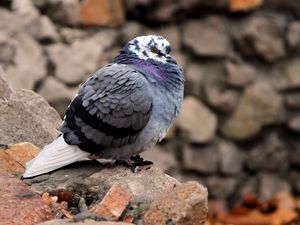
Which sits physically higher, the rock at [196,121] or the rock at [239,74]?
the rock at [239,74]

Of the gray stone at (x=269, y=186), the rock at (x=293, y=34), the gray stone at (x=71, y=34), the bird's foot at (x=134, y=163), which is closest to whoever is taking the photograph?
the bird's foot at (x=134, y=163)

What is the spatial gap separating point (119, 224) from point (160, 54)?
2.82 ft

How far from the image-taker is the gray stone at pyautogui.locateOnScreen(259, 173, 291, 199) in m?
5.15

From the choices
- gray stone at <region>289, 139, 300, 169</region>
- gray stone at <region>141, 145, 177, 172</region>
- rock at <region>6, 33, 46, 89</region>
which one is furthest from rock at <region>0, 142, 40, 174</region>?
gray stone at <region>289, 139, 300, 169</region>

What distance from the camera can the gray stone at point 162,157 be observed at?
4821 mm

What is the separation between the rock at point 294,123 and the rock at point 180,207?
2.70 metres

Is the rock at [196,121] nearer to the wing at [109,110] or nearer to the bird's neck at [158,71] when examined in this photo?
the bird's neck at [158,71]

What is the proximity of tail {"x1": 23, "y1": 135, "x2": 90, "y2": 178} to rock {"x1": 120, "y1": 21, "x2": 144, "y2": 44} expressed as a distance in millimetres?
1999

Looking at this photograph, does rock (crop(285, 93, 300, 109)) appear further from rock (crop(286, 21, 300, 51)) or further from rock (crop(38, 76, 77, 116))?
rock (crop(38, 76, 77, 116))

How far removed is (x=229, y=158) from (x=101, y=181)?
97.1 inches

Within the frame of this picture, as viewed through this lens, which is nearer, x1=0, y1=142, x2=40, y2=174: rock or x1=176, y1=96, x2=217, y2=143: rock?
x1=0, y1=142, x2=40, y2=174: rock

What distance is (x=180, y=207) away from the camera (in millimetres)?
2406

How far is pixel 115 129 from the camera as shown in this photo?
2779 mm

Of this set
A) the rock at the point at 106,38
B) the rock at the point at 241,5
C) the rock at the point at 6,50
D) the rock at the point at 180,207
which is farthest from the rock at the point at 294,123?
the rock at the point at 180,207
